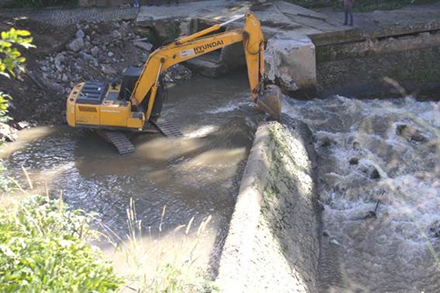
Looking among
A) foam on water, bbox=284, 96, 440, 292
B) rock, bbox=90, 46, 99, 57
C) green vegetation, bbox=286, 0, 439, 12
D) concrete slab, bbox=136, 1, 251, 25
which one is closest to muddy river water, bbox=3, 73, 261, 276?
foam on water, bbox=284, 96, 440, 292

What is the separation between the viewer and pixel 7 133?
10.7 metres

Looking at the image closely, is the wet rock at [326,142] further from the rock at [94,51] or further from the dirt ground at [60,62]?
the rock at [94,51]

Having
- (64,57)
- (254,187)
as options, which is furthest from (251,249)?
(64,57)

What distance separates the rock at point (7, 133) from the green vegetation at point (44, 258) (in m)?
6.86

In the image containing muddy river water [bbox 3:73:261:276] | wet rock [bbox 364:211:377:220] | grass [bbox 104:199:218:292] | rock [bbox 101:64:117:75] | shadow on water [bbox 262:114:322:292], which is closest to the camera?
grass [bbox 104:199:218:292]

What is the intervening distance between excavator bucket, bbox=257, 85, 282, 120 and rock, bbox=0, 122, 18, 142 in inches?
208

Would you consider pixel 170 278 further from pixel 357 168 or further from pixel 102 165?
pixel 357 168

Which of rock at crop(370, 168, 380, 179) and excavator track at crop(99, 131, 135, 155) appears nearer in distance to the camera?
rock at crop(370, 168, 380, 179)

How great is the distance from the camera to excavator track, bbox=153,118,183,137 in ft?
35.4

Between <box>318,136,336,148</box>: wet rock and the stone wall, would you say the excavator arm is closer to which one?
<box>318,136,336,148</box>: wet rock

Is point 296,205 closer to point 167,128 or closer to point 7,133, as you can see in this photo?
point 167,128

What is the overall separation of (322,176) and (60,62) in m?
7.60

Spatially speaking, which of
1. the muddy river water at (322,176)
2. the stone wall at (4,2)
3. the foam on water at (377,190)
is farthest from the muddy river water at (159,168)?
the stone wall at (4,2)

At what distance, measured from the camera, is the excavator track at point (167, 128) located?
10.8 meters
